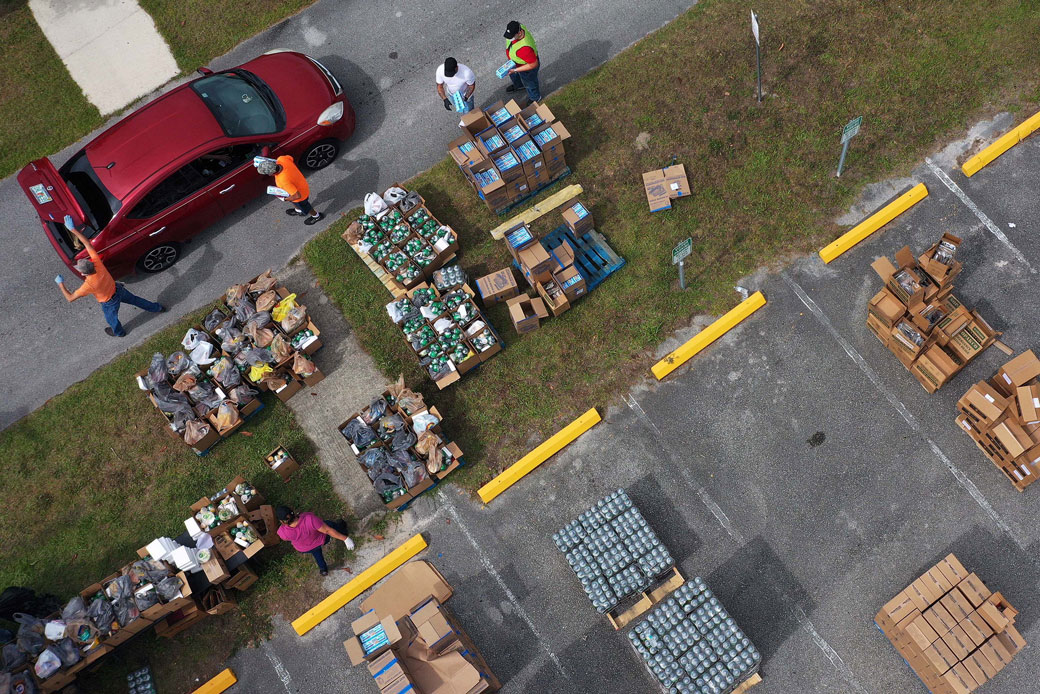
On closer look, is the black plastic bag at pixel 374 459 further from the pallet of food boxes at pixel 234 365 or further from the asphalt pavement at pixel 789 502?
the pallet of food boxes at pixel 234 365

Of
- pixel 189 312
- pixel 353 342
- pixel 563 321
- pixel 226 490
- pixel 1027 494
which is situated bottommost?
pixel 1027 494

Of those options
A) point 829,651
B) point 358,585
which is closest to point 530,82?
point 358,585

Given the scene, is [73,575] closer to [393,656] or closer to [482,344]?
[393,656]

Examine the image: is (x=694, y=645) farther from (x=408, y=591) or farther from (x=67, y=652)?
(x=67, y=652)

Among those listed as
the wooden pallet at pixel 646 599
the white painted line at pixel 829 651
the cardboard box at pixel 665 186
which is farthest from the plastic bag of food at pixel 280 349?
the white painted line at pixel 829 651

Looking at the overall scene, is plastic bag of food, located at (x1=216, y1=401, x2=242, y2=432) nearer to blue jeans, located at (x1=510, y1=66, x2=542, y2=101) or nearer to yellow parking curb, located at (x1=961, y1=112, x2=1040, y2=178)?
blue jeans, located at (x1=510, y1=66, x2=542, y2=101)

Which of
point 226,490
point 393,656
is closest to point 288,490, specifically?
point 226,490
